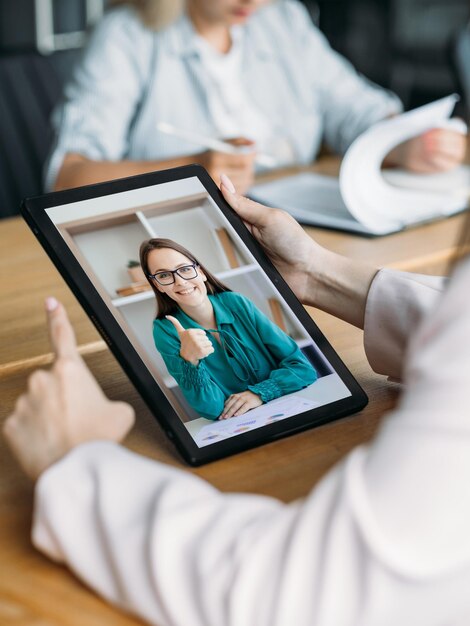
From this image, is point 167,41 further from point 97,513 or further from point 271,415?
point 97,513

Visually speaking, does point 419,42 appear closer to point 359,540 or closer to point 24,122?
point 24,122

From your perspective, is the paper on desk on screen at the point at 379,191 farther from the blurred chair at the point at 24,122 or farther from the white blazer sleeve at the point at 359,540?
the white blazer sleeve at the point at 359,540

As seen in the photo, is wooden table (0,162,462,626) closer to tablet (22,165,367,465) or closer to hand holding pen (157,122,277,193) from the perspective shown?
tablet (22,165,367,465)

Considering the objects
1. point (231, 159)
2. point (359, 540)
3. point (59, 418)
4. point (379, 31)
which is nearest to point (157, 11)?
point (231, 159)

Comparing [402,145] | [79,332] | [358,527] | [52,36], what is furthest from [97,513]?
[52,36]

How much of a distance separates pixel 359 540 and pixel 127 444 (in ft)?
1.09

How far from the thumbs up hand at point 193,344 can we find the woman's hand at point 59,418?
11 cm

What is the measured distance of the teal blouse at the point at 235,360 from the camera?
0.73 m

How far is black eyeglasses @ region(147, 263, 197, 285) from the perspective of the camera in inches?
30.7

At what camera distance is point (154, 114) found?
1892 mm

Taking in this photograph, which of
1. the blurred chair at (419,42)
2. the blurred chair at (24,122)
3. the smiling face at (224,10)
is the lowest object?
the blurred chair at (419,42)

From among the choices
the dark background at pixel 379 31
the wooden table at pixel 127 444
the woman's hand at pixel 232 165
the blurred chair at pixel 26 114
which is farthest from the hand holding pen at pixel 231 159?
the dark background at pixel 379 31

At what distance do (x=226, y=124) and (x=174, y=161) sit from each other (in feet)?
1.40

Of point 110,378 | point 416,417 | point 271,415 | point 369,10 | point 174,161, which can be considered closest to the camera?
point 416,417
